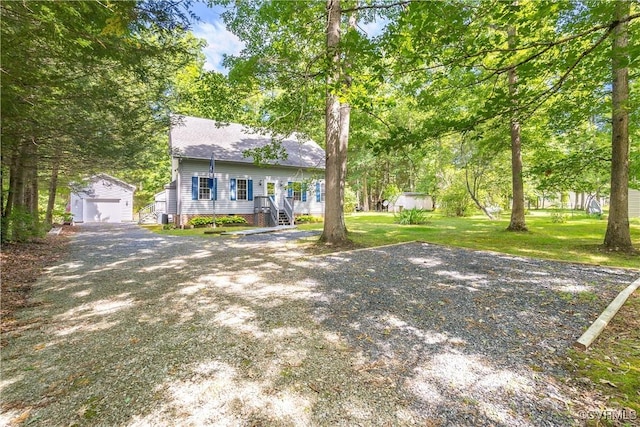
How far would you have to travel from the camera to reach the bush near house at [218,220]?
1511 cm

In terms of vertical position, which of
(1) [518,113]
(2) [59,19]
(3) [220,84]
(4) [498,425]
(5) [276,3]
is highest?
(5) [276,3]

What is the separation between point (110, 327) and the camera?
327cm

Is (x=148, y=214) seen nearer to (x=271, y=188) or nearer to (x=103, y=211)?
(x=103, y=211)

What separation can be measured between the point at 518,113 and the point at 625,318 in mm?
3265

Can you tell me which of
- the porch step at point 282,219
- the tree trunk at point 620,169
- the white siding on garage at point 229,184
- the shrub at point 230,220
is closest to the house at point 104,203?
the white siding on garage at point 229,184

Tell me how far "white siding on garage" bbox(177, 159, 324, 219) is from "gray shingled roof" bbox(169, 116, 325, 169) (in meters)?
0.46

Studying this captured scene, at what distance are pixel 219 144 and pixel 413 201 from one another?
22.6 meters

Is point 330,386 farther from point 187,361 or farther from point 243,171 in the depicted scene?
point 243,171

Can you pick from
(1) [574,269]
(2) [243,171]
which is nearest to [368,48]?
(1) [574,269]

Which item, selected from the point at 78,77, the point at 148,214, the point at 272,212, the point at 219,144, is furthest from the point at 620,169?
the point at 148,214

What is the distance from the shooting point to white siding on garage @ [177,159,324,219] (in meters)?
15.0

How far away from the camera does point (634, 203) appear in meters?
19.3

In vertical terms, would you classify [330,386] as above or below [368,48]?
below


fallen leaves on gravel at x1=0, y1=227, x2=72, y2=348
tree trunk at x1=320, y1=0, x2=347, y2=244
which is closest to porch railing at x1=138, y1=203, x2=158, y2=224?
fallen leaves on gravel at x1=0, y1=227, x2=72, y2=348
